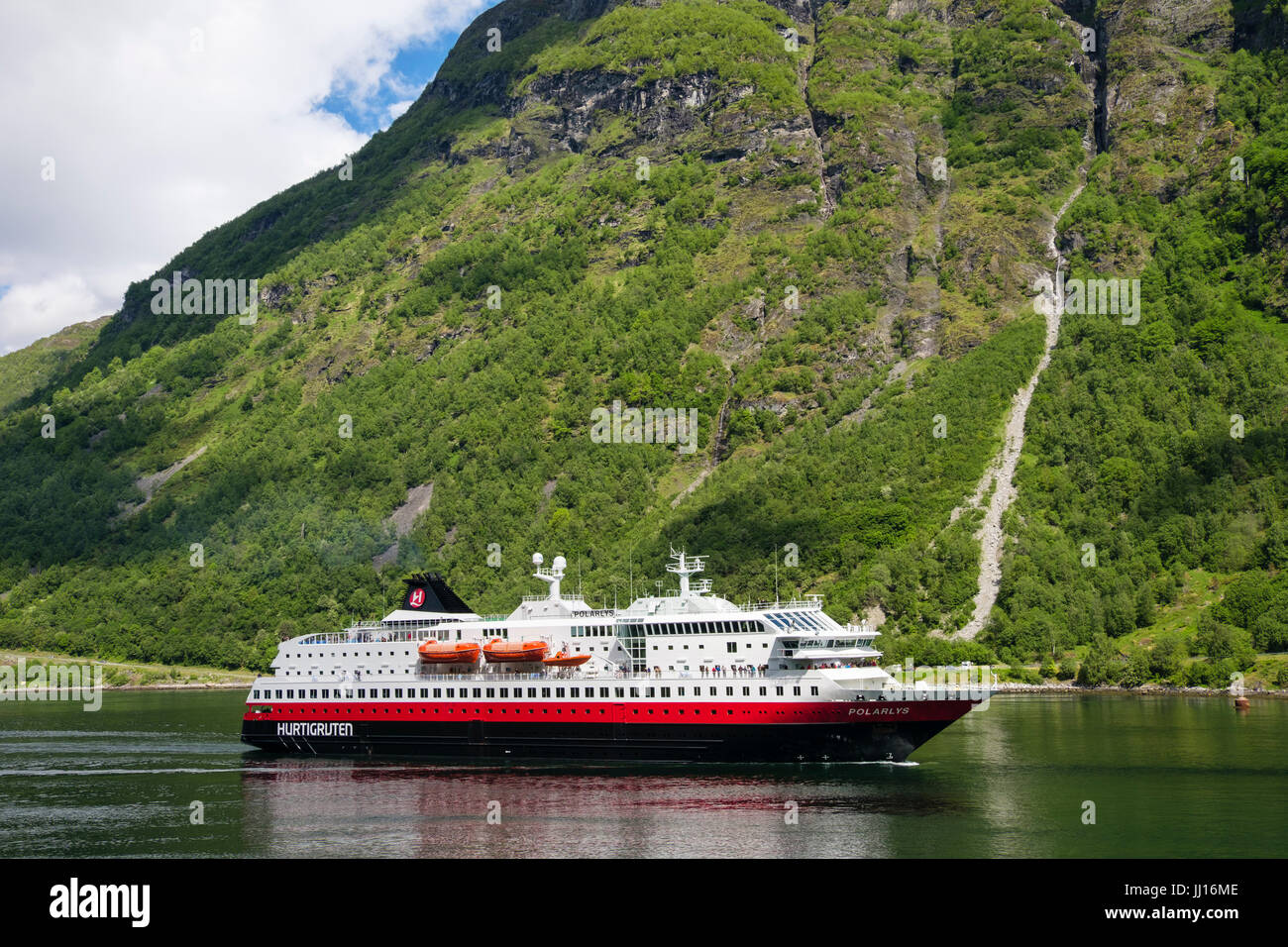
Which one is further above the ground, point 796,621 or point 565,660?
point 796,621

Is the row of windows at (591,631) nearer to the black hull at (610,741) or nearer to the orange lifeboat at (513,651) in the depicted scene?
the orange lifeboat at (513,651)

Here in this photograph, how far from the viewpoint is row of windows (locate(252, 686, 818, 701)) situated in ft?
261

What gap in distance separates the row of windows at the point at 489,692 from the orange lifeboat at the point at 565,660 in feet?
5.49

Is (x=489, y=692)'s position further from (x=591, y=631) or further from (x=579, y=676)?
(x=591, y=631)

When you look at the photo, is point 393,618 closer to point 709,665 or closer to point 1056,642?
point 709,665

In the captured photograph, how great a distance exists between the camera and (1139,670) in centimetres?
13800

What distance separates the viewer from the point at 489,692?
8675 cm

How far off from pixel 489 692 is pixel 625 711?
11.0 meters

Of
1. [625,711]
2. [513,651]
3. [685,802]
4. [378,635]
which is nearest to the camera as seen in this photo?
[685,802]

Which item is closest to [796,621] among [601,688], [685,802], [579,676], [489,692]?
[601,688]

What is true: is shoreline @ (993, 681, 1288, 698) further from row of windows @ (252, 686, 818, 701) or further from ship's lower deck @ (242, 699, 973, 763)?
row of windows @ (252, 686, 818, 701)

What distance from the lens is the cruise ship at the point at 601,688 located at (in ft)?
254

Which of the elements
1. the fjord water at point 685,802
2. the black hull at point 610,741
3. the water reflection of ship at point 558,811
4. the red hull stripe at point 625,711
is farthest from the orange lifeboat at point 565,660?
the fjord water at point 685,802
